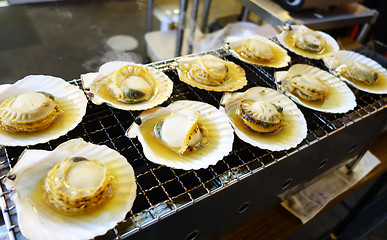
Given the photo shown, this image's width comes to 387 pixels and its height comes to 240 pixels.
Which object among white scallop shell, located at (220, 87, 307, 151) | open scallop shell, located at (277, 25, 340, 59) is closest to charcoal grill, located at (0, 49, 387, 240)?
white scallop shell, located at (220, 87, 307, 151)

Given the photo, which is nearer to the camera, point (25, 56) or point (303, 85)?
point (303, 85)

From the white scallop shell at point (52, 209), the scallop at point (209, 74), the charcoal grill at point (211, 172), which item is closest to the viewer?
the white scallop shell at point (52, 209)

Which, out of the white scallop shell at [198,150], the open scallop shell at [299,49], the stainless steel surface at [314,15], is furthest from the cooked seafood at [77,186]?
the stainless steel surface at [314,15]

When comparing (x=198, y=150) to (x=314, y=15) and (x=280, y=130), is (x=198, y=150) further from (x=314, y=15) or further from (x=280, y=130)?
(x=314, y=15)

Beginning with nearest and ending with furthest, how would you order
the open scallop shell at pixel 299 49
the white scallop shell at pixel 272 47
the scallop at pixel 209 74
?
1. the scallop at pixel 209 74
2. the white scallop shell at pixel 272 47
3. the open scallop shell at pixel 299 49

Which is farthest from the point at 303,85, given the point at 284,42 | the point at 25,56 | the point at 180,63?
the point at 25,56

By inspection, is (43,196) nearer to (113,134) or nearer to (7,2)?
(113,134)

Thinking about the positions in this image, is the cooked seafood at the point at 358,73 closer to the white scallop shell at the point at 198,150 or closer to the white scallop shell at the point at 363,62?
the white scallop shell at the point at 363,62
